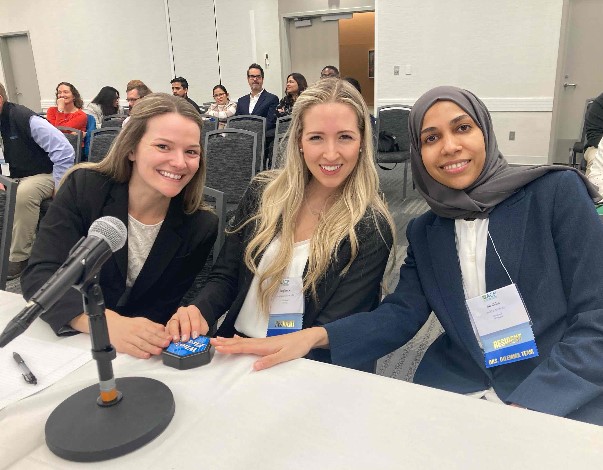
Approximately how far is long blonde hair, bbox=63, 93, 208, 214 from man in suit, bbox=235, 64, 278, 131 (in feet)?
17.0

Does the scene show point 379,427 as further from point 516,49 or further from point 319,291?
point 516,49

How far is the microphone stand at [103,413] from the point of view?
2.37 feet

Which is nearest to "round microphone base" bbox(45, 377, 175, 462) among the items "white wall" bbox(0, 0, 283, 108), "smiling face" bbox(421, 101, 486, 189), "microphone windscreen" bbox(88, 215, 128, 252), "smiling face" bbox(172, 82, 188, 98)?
"microphone windscreen" bbox(88, 215, 128, 252)

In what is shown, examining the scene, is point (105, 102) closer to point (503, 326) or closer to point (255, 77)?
point (255, 77)

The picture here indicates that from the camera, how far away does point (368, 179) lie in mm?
1498

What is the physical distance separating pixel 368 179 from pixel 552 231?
546 millimetres

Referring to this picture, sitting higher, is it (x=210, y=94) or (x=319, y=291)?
(x=210, y=94)

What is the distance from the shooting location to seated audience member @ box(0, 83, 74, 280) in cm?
344

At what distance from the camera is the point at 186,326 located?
3.59 feet

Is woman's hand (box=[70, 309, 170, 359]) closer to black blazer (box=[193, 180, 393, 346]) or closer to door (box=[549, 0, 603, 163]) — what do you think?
black blazer (box=[193, 180, 393, 346])

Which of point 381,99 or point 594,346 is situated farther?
point 381,99

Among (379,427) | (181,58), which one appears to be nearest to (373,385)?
(379,427)

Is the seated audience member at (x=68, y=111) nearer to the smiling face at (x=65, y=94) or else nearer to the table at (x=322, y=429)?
the smiling face at (x=65, y=94)

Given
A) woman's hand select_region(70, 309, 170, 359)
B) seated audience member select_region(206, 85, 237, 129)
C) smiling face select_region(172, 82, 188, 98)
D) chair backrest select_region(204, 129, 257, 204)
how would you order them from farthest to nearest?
smiling face select_region(172, 82, 188, 98), seated audience member select_region(206, 85, 237, 129), chair backrest select_region(204, 129, 257, 204), woman's hand select_region(70, 309, 170, 359)
